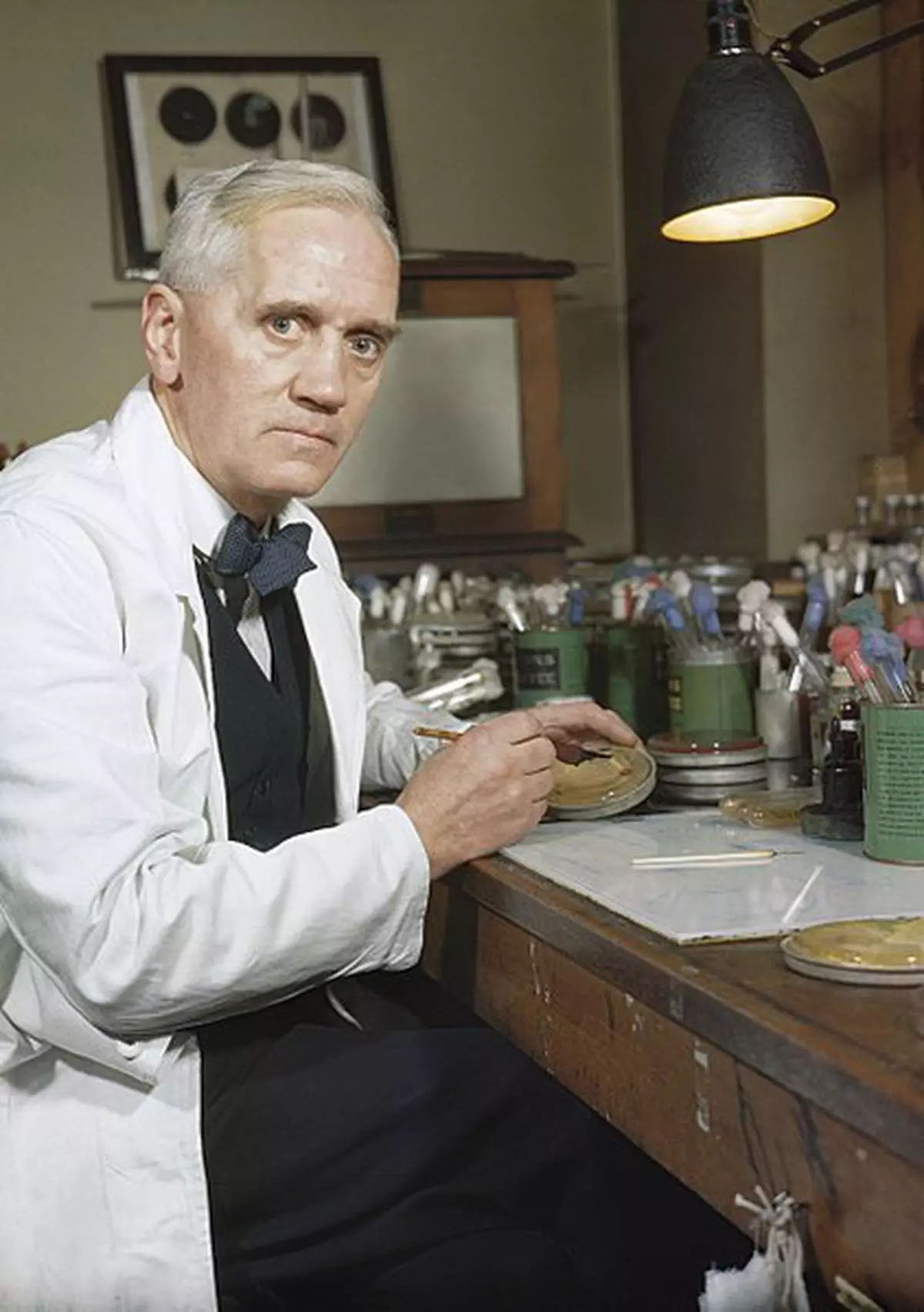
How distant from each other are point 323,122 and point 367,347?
3.01 meters

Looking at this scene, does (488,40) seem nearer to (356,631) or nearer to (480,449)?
(480,449)

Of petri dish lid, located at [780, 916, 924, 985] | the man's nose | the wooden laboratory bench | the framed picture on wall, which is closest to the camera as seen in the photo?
the wooden laboratory bench

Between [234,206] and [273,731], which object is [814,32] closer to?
[234,206]

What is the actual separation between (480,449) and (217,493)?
229 cm

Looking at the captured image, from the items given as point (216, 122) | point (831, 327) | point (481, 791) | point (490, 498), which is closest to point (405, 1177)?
point (481, 791)

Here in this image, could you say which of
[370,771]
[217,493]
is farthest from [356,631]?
[217,493]

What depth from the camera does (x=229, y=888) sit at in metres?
1.46

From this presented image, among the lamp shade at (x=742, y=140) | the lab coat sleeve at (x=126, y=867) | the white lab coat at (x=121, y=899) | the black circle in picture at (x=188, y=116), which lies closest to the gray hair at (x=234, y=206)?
the white lab coat at (x=121, y=899)

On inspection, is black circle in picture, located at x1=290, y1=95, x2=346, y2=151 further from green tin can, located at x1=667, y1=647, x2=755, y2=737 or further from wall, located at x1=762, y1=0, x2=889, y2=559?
green tin can, located at x1=667, y1=647, x2=755, y2=737

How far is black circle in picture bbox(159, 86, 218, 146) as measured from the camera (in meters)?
4.50

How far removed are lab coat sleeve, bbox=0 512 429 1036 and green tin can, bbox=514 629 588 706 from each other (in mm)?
944

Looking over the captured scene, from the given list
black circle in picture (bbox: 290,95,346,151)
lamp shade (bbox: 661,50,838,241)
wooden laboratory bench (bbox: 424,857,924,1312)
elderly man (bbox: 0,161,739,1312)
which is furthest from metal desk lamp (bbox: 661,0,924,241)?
black circle in picture (bbox: 290,95,346,151)

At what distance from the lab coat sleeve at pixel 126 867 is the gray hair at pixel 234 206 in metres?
0.35

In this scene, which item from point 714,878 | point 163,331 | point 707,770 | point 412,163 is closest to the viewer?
point 714,878
